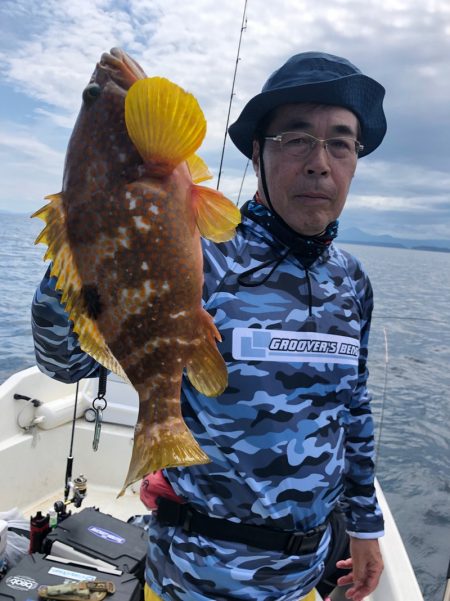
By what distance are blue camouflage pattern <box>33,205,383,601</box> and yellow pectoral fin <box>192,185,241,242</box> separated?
19.2 inches

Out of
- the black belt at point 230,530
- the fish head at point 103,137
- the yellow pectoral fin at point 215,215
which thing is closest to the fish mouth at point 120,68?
the fish head at point 103,137

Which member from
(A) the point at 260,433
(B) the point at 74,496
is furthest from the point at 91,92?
(B) the point at 74,496

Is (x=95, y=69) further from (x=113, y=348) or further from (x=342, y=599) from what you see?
(x=342, y=599)

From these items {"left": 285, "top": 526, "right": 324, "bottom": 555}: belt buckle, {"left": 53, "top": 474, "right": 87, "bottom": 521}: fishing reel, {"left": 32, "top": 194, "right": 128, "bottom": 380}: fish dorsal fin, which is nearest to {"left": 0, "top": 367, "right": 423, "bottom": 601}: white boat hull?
{"left": 53, "top": 474, "right": 87, "bottom": 521}: fishing reel

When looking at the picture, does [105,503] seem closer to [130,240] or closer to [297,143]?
[297,143]

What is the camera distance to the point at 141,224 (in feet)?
3.53

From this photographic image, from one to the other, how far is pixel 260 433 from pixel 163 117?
3.30ft

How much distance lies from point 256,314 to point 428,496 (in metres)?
7.00

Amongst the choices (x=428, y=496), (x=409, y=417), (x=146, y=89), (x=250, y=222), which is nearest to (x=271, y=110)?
(x=250, y=222)

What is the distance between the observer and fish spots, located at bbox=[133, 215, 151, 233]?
108cm

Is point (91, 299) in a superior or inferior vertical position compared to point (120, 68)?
inferior

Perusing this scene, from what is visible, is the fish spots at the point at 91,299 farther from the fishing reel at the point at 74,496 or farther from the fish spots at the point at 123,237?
the fishing reel at the point at 74,496

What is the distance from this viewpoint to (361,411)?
6.78 ft

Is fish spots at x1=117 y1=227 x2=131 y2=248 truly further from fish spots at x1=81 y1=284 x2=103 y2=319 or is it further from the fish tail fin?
the fish tail fin
